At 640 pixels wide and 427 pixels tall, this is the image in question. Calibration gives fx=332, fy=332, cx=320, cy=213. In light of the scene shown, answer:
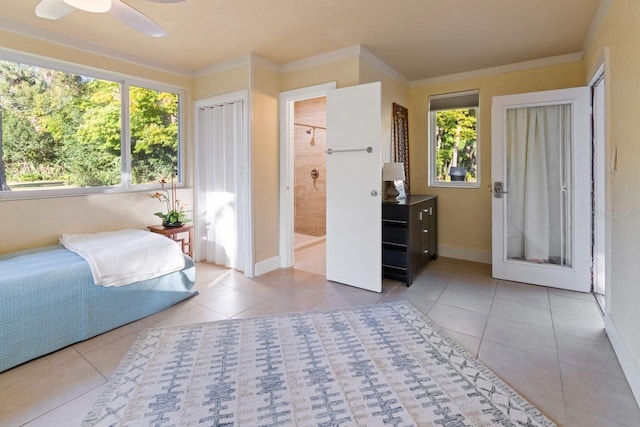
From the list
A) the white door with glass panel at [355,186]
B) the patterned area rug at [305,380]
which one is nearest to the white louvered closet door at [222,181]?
the white door with glass panel at [355,186]

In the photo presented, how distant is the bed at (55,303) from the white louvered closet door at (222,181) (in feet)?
4.23

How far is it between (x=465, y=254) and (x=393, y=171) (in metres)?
1.69

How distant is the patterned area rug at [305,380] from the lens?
159 centimetres

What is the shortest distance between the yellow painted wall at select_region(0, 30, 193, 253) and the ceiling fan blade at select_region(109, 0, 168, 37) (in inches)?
60.2

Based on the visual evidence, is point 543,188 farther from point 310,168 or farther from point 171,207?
point 171,207

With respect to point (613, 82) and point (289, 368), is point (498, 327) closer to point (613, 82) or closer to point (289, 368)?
point (289, 368)

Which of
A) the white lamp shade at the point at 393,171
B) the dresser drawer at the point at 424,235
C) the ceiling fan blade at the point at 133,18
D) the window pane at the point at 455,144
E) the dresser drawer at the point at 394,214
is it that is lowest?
the dresser drawer at the point at 424,235

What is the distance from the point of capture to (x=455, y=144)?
4500mm

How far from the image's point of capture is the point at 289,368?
6.49 ft

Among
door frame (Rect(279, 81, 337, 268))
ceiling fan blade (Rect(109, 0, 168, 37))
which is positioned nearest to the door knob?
door frame (Rect(279, 81, 337, 268))

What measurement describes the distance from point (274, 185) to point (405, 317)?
2170mm

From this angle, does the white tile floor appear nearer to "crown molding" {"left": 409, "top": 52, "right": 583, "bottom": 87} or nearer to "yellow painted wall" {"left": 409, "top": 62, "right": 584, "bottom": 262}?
"yellow painted wall" {"left": 409, "top": 62, "right": 584, "bottom": 262}

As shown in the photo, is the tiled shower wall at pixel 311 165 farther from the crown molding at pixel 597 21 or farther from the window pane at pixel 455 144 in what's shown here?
the crown molding at pixel 597 21

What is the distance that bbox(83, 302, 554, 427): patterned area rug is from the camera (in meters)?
1.59
